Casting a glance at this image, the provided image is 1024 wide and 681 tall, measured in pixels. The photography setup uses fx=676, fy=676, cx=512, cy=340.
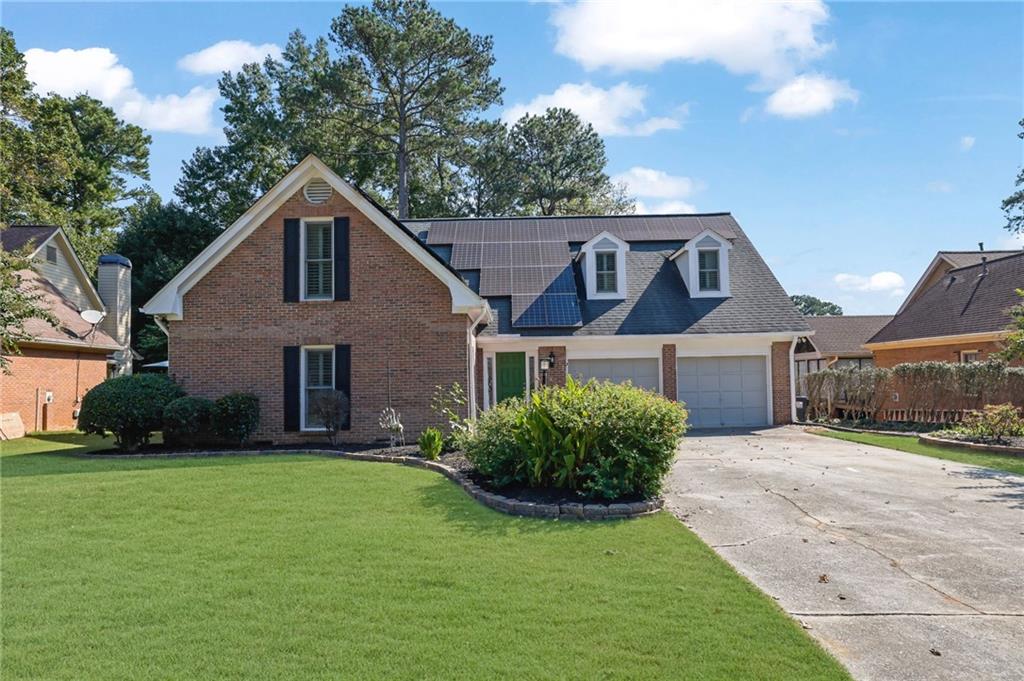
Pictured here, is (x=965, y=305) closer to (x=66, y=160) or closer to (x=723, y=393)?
(x=723, y=393)

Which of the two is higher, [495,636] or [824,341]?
[824,341]

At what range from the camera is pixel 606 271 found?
69.3ft

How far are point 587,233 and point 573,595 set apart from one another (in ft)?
64.4

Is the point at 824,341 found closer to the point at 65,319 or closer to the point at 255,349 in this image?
the point at 255,349

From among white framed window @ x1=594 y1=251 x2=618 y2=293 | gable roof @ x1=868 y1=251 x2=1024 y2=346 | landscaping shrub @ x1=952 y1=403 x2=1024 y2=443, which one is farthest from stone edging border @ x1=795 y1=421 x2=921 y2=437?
white framed window @ x1=594 y1=251 x2=618 y2=293

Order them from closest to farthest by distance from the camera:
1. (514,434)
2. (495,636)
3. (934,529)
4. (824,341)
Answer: (495,636)
(934,529)
(514,434)
(824,341)

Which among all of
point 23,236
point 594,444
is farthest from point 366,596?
point 23,236

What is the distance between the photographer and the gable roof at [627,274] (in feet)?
64.4

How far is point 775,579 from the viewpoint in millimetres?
5648

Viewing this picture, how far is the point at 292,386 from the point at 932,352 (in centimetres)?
2166

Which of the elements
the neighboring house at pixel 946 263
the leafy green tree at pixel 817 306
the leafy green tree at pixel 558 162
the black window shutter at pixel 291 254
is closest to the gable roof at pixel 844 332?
the neighboring house at pixel 946 263

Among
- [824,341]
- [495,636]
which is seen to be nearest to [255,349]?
[495,636]

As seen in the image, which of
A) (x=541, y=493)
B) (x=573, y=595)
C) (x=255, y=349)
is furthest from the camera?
(x=255, y=349)

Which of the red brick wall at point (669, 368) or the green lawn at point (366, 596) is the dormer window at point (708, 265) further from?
the green lawn at point (366, 596)
